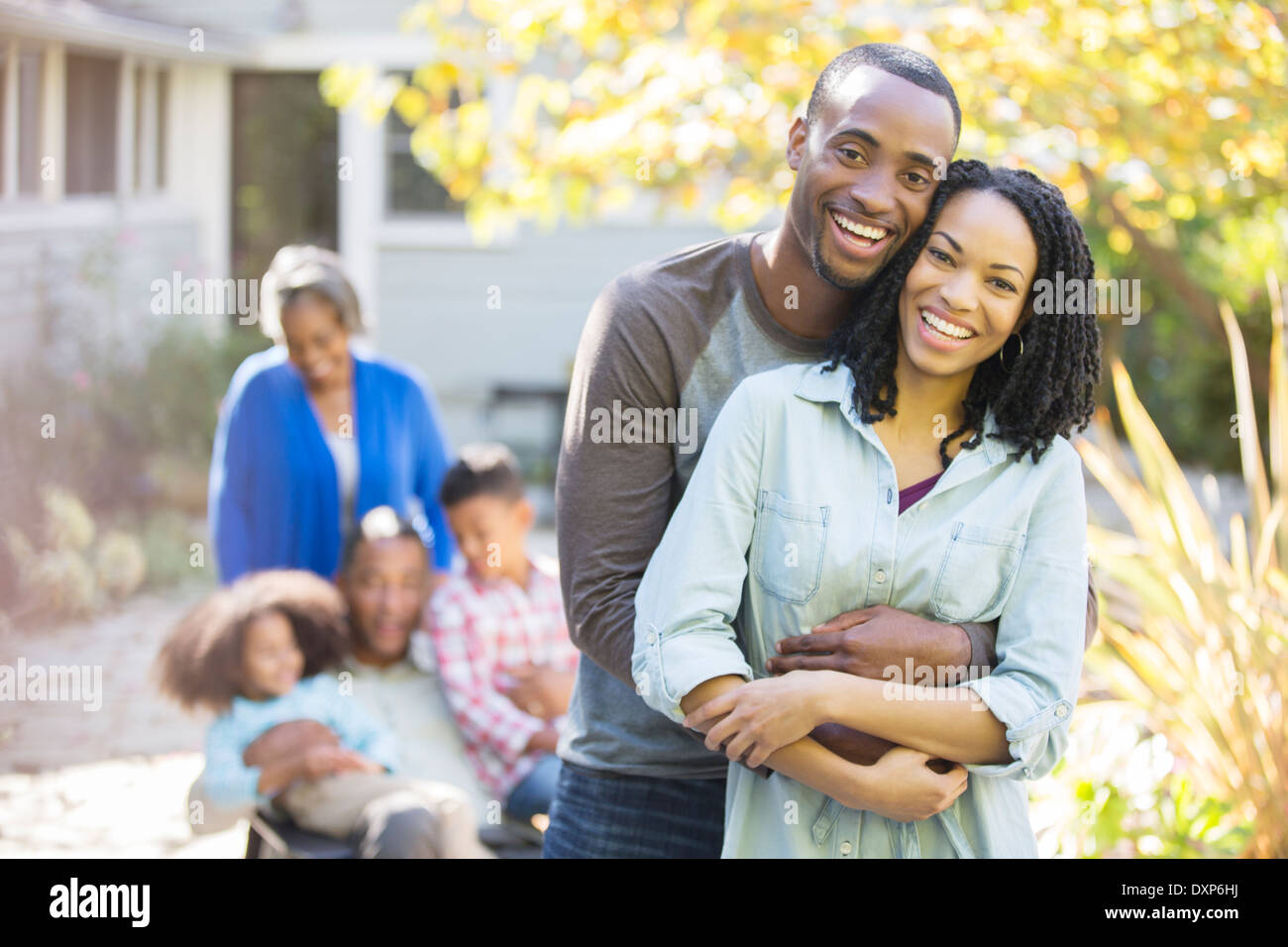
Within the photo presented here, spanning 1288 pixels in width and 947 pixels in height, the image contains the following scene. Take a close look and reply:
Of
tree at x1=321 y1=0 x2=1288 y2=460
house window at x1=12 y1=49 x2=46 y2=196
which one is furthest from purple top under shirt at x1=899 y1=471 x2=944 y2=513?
A: house window at x1=12 y1=49 x2=46 y2=196

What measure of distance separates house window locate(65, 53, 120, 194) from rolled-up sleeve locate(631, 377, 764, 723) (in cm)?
771

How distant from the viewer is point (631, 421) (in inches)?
75.9

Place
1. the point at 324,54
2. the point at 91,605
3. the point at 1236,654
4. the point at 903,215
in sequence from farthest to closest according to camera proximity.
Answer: the point at 324,54, the point at 91,605, the point at 1236,654, the point at 903,215

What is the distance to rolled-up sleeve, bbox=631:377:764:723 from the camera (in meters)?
1.79

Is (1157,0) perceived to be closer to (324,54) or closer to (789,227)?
(789,227)

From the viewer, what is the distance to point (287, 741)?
3199 millimetres

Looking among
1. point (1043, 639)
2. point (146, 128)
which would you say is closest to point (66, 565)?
point (146, 128)

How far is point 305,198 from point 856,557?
9.40 metres

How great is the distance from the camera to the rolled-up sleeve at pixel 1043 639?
1.79m

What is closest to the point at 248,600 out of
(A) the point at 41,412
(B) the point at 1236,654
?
(B) the point at 1236,654

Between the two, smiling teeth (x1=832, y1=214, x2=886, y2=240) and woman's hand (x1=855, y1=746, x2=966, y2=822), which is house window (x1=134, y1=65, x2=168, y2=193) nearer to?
smiling teeth (x1=832, y1=214, x2=886, y2=240)

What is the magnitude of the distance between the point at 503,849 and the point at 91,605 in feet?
13.2

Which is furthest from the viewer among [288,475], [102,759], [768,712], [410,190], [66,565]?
[410,190]

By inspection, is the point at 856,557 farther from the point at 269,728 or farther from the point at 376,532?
the point at 376,532
